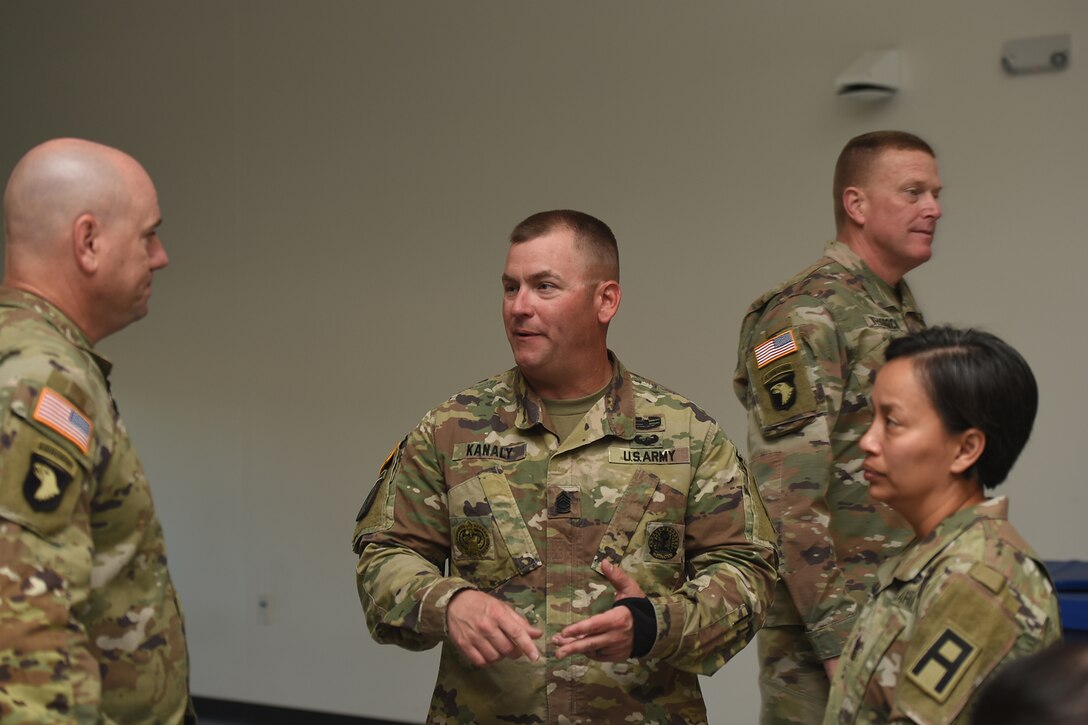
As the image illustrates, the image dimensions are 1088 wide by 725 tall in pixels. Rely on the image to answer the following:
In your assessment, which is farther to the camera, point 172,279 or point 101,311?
point 172,279

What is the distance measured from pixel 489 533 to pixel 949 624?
0.88m

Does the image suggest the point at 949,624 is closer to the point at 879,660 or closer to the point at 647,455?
the point at 879,660

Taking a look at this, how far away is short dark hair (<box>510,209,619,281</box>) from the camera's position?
2420 mm

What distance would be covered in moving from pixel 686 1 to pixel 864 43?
0.72 meters

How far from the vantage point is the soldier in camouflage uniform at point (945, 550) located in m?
1.69

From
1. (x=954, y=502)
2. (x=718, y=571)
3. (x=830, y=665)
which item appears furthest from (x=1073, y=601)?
(x=954, y=502)

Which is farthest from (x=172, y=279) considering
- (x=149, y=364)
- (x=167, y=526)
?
(x=167, y=526)

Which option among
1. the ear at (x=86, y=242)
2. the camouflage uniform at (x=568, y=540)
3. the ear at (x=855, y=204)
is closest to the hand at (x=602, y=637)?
the camouflage uniform at (x=568, y=540)

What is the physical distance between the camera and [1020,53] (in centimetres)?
415

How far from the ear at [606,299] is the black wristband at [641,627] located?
59cm

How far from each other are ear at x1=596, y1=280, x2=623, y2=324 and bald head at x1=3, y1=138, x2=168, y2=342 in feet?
2.90

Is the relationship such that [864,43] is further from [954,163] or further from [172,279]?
[172,279]

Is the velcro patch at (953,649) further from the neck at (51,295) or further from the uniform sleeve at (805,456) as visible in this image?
the neck at (51,295)

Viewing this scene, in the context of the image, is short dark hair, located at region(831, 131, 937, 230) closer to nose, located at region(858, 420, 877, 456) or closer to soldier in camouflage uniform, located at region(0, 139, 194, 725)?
nose, located at region(858, 420, 877, 456)
